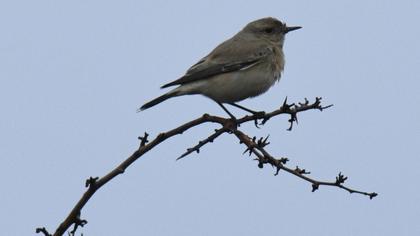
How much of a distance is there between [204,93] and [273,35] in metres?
2.56

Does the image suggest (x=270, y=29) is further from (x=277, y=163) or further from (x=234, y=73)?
(x=277, y=163)

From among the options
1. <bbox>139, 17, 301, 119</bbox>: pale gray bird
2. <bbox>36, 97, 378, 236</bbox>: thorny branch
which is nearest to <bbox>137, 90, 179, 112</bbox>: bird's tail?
<bbox>139, 17, 301, 119</bbox>: pale gray bird

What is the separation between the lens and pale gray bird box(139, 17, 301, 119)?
9.92 m

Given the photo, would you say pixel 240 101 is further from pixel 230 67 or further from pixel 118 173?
pixel 118 173

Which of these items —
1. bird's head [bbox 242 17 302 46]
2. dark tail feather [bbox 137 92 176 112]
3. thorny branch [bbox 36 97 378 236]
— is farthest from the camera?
bird's head [bbox 242 17 302 46]

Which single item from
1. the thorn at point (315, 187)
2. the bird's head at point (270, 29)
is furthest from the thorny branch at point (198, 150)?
the bird's head at point (270, 29)

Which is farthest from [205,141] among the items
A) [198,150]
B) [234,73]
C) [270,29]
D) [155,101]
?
[270,29]

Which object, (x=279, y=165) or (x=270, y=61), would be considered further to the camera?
(x=270, y=61)

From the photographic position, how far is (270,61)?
35.3ft

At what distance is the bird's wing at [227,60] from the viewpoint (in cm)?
1002

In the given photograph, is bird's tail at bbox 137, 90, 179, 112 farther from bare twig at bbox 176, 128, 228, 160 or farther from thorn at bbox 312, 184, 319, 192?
thorn at bbox 312, 184, 319, 192

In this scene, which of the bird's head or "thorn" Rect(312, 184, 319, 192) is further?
the bird's head

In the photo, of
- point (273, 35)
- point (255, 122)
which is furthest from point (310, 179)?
point (273, 35)

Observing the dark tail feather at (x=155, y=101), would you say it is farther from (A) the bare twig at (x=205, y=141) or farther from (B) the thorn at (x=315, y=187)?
(B) the thorn at (x=315, y=187)
